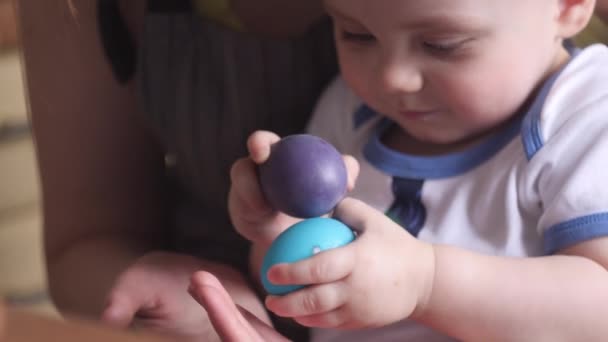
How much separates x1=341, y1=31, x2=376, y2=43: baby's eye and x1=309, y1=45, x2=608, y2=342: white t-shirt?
0.42 feet

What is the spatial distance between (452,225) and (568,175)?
0.12 metres

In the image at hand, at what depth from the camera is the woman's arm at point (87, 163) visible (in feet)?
2.74

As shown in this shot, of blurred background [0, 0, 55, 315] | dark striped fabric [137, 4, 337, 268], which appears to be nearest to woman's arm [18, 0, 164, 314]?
dark striped fabric [137, 4, 337, 268]

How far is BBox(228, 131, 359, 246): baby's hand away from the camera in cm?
62

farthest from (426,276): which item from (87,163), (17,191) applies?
(17,191)

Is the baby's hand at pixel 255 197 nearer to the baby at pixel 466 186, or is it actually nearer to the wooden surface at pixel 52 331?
the baby at pixel 466 186

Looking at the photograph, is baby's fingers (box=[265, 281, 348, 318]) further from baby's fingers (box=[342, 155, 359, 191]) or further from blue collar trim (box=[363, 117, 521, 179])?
blue collar trim (box=[363, 117, 521, 179])

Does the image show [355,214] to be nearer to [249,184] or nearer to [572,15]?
[249,184]

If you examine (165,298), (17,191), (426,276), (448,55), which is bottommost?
(17,191)

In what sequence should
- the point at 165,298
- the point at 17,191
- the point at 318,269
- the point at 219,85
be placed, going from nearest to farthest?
the point at 318,269 < the point at 165,298 < the point at 219,85 < the point at 17,191

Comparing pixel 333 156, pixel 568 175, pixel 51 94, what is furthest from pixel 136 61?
pixel 568 175

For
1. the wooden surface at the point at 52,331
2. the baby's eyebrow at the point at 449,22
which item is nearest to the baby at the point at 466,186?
the baby's eyebrow at the point at 449,22

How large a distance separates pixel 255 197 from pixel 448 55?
0.20 meters

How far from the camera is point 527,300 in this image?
2.01 ft
